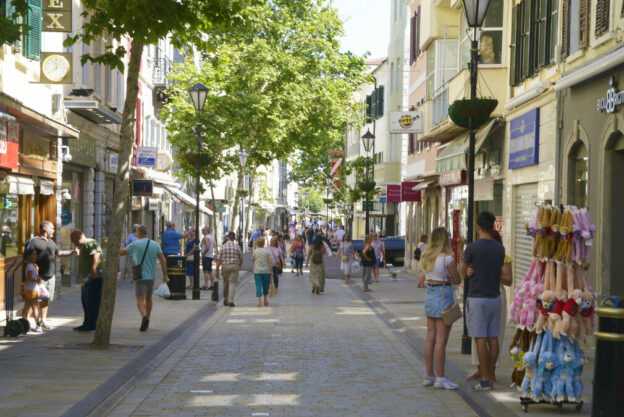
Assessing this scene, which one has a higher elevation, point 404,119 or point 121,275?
point 404,119

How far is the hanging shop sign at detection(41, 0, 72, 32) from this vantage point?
19812mm

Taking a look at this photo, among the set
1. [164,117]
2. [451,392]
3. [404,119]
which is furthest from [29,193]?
[164,117]

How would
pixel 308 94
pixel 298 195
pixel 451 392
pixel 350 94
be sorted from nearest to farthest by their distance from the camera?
1. pixel 451 392
2. pixel 308 94
3. pixel 350 94
4. pixel 298 195

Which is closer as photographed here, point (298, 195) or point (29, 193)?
point (29, 193)

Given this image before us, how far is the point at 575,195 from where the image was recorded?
57.1ft

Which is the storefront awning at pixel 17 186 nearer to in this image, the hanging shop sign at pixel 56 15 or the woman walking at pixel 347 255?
the hanging shop sign at pixel 56 15

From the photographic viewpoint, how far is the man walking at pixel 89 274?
53.9 feet

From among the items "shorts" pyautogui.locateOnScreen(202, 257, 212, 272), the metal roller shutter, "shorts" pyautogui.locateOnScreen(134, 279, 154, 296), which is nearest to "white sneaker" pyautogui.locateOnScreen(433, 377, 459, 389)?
"shorts" pyautogui.locateOnScreen(134, 279, 154, 296)

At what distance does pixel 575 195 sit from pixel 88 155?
16012 millimetres

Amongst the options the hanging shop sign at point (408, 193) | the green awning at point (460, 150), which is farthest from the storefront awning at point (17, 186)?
the hanging shop sign at point (408, 193)

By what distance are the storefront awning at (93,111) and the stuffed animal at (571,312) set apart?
18.4 m

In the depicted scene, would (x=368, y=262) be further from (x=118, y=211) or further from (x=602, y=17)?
(x=118, y=211)

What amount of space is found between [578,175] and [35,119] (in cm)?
1030

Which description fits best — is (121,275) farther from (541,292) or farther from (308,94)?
(541,292)
